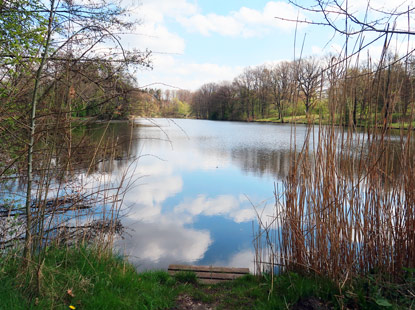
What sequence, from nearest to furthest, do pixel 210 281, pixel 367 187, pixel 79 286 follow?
pixel 79 286, pixel 367 187, pixel 210 281

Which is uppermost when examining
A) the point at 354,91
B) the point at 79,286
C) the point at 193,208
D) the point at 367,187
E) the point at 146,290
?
the point at 354,91

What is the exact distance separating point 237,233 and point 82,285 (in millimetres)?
3771

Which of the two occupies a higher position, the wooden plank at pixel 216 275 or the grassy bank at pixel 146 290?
the grassy bank at pixel 146 290

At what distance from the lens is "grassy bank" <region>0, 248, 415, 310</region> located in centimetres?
212

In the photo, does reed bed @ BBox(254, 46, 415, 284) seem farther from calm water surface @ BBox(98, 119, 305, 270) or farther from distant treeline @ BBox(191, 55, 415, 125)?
calm water surface @ BBox(98, 119, 305, 270)

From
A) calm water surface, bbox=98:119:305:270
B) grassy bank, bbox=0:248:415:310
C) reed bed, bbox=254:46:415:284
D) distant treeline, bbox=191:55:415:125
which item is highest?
distant treeline, bbox=191:55:415:125

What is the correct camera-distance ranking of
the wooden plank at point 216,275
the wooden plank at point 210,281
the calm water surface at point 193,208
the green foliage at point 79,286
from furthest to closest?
the calm water surface at point 193,208, the wooden plank at point 216,275, the wooden plank at point 210,281, the green foliage at point 79,286

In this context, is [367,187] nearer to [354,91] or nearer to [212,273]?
[354,91]

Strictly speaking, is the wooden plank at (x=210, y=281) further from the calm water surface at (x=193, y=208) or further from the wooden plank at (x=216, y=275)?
the calm water surface at (x=193, y=208)

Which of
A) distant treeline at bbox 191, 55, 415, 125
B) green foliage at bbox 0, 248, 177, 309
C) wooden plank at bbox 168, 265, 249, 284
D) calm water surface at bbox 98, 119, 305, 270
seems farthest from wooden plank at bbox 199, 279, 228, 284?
distant treeline at bbox 191, 55, 415, 125

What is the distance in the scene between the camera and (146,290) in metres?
2.79

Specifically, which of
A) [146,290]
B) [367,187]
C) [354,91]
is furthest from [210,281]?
[354,91]

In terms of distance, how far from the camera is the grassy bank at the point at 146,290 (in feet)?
6.95

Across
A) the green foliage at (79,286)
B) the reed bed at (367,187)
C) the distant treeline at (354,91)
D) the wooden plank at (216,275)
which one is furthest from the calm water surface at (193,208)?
the reed bed at (367,187)
